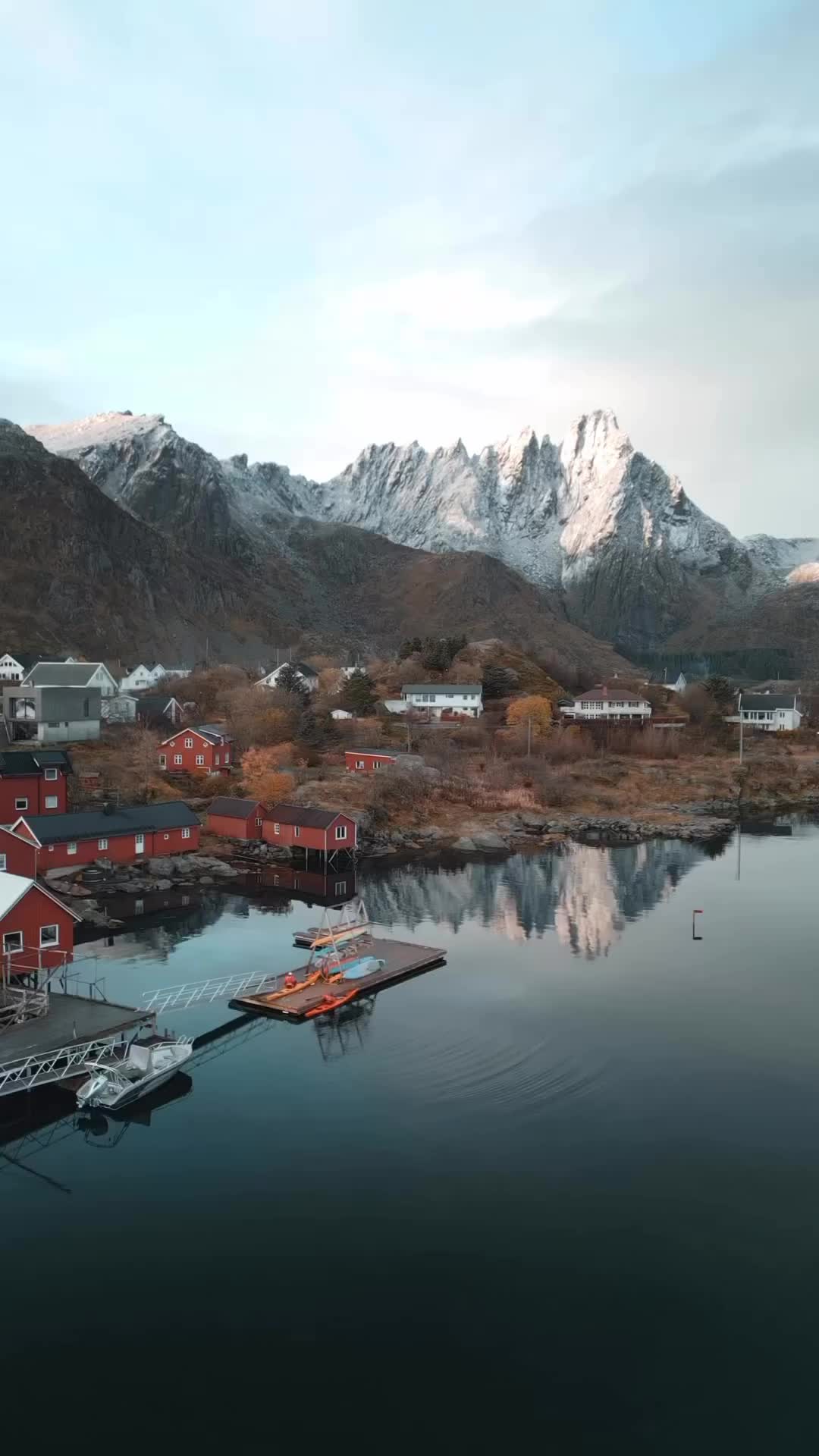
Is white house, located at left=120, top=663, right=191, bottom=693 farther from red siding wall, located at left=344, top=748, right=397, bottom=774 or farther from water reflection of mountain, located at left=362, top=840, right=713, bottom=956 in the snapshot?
water reflection of mountain, located at left=362, top=840, right=713, bottom=956

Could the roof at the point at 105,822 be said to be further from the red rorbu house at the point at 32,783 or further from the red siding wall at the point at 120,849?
the red rorbu house at the point at 32,783

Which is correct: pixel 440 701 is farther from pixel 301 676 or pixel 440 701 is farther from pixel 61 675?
pixel 61 675

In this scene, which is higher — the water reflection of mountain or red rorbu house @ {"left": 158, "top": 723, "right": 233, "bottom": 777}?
red rorbu house @ {"left": 158, "top": 723, "right": 233, "bottom": 777}

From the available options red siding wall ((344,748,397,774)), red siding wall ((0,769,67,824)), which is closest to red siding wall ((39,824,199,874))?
red siding wall ((0,769,67,824))

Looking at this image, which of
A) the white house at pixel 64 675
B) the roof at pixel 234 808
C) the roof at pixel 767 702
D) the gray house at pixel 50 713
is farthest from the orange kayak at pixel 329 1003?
the roof at pixel 767 702

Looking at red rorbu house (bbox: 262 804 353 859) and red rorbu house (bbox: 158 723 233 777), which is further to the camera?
red rorbu house (bbox: 158 723 233 777)

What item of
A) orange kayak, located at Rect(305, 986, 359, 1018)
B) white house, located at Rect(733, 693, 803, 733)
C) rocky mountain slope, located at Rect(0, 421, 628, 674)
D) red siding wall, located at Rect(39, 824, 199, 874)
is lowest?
orange kayak, located at Rect(305, 986, 359, 1018)

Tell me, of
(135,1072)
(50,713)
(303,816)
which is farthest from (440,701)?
(135,1072)
